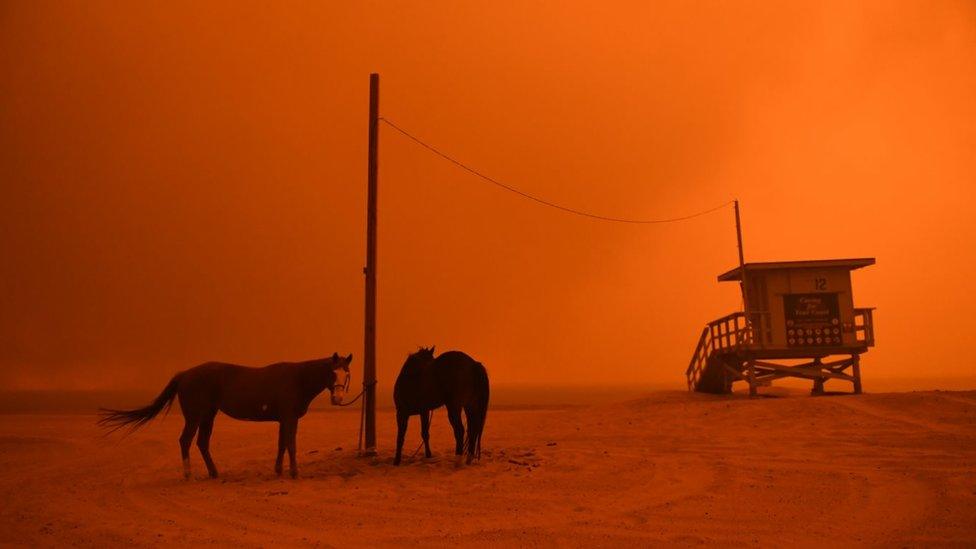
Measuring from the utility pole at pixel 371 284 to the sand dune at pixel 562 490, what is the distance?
29.5 inches

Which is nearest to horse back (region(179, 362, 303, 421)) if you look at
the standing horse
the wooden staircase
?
the standing horse

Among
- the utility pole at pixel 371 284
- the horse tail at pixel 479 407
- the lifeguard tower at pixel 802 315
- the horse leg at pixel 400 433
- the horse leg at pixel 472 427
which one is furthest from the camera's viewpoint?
the lifeguard tower at pixel 802 315

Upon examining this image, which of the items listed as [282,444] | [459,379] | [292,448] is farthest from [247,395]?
[459,379]

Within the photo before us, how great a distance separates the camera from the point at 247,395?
10.4 metres

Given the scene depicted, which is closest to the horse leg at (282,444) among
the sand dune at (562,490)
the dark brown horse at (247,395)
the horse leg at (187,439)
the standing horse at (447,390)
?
the dark brown horse at (247,395)

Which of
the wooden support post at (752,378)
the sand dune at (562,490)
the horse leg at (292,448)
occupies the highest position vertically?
the wooden support post at (752,378)

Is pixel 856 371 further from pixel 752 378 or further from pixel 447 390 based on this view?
pixel 447 390

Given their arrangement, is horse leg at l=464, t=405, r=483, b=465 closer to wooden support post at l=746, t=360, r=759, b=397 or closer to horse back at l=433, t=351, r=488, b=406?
horse back at l=433, t=351, r=488, b=406

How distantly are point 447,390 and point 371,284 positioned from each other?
307 centimetres

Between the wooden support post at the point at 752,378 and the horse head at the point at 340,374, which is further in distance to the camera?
the wooden support post at the point at 752,378

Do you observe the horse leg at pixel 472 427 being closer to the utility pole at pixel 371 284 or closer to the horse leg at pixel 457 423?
the horse leg at pixel 457 423

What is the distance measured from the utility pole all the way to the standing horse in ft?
3.60

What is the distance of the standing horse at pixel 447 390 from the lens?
36.8 feet

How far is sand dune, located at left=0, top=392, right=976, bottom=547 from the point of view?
646cm
